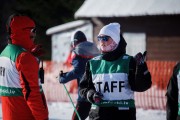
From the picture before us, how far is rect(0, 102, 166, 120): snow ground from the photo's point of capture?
11609mm

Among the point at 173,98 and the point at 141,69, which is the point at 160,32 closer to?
the point at 141,69

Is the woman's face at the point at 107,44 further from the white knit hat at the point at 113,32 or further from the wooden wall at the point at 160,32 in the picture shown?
the wooden wall at the point at 160,32

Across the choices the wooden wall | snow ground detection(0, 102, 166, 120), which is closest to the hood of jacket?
snow ground detection(0, 102, 166, 120)

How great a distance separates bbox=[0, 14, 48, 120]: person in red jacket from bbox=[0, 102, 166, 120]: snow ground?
6.23 metres

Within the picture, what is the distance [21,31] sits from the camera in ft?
17.4

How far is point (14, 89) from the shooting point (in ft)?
17.0

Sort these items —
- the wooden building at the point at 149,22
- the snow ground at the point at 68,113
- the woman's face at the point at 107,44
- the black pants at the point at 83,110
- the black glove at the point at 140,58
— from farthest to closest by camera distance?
the wooden building at the point at 149,22, the snow ground at the point at 68,113, the black pants at the point at 83,110, the woman's face at the point at 107,44, the black glove at the point at 140,58

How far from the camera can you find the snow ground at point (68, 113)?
11.6 metres

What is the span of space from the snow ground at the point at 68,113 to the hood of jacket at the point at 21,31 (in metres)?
6.24

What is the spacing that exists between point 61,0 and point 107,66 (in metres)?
32.8

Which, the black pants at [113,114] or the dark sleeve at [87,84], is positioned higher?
the dark sleeve at [87,84]

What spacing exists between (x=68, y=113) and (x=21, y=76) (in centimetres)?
747

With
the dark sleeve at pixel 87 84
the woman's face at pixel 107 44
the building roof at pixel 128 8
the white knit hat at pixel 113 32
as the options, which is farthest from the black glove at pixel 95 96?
the building roof at pixel 128 8

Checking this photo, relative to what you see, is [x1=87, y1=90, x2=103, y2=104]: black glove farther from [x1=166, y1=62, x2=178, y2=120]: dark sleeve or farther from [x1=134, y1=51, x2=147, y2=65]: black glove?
[x1=166, y1=62, x2=178, y2=120]: dark sleeve
